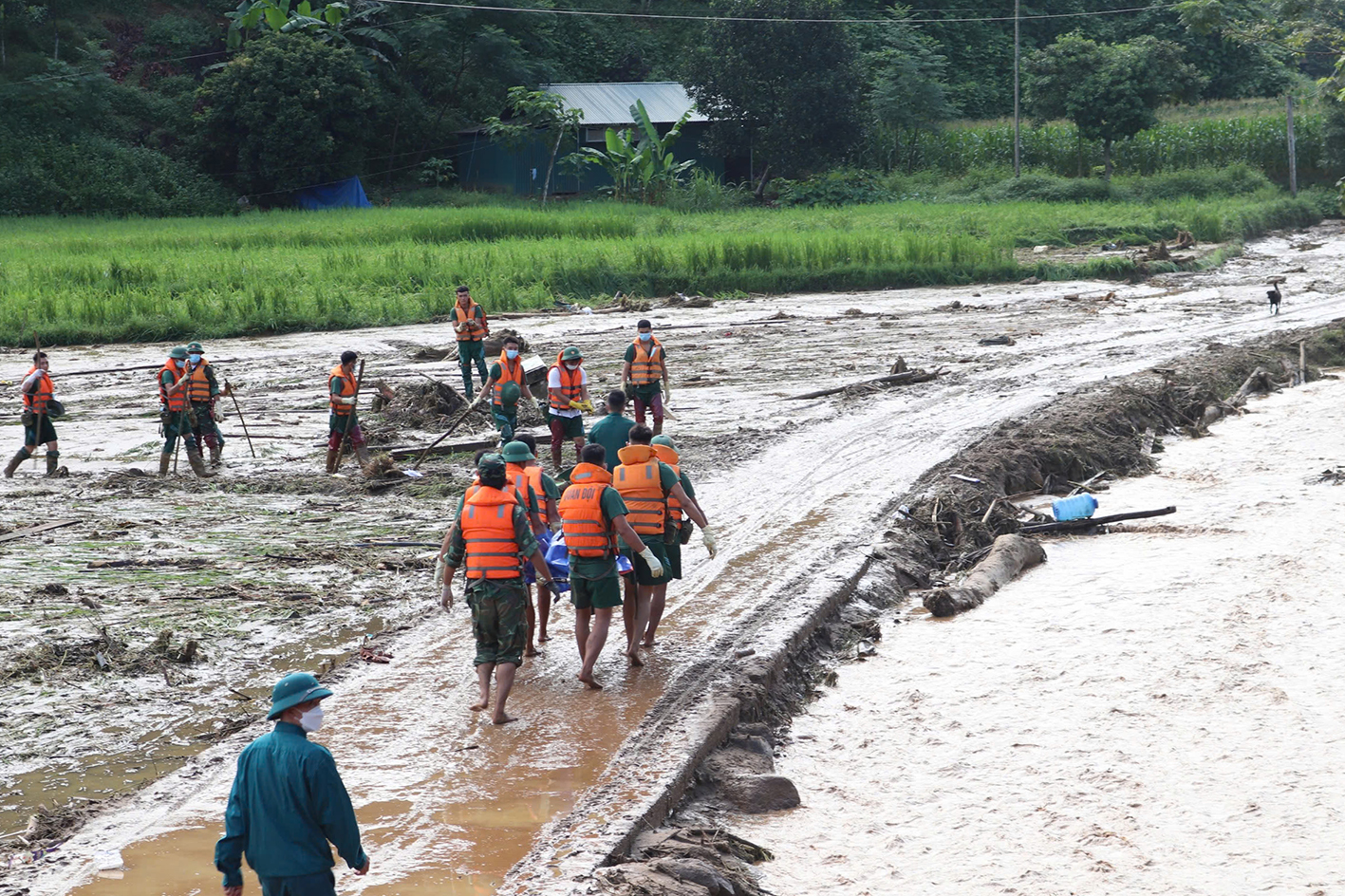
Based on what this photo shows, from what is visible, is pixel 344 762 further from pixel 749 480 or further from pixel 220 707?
pixel 749 480

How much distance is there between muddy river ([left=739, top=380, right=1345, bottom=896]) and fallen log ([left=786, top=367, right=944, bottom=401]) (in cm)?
803

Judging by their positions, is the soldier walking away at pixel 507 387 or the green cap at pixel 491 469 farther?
the soldier walking away at pixel 507 387

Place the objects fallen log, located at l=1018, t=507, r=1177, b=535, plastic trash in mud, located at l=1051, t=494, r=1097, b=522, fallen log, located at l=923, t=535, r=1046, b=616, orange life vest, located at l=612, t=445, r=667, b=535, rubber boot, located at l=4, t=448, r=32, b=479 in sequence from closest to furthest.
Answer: orange life vest, located at l=612, t=445, r=667, b=535 → fallen log, located at l=923, t=535, r=1046, b=616 → fallen log, located at l=1018, t=507, r=1177, b=535 → plastic trash in mud, located at l=1051, t=494, r=1097, b=522 → rubber boot, located at l=4, t=448, r=32, b=479

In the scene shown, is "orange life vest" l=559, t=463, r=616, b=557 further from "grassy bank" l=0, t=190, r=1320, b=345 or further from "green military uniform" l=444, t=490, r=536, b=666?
"grassy bank" l=0, t=190, r=1320, b=345

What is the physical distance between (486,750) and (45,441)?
1118 centimetres

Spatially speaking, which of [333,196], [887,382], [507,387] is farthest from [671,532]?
[333,196]

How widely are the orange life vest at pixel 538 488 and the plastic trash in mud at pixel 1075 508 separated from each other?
21.5 ft

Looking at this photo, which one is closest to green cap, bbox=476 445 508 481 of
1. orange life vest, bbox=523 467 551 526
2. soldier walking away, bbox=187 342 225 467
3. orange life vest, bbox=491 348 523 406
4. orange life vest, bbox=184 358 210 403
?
orange life vest, bbox=523 467 551 526

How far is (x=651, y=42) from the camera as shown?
6606 centimetres

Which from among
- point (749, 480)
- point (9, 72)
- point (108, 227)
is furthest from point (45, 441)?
point (9, 72)

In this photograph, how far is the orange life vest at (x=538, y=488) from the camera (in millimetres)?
9781

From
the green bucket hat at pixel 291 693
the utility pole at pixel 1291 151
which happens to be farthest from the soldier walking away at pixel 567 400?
the utility pole at pixel 1291 151

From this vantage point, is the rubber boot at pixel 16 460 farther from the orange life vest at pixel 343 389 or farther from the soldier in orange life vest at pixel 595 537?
the soldier in orange life vest at pixel 595 537

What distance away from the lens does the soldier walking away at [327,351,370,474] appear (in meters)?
15.8
